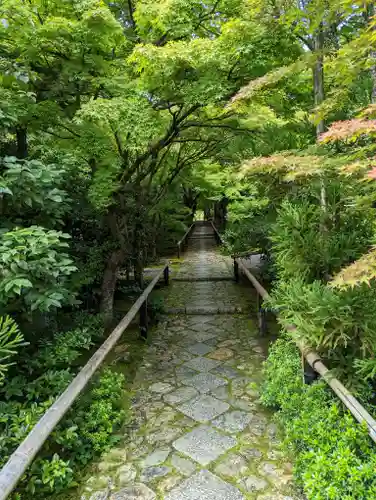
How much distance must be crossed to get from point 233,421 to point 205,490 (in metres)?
0.87

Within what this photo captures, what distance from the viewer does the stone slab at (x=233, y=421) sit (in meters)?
3.08

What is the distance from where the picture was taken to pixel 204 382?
3928mm

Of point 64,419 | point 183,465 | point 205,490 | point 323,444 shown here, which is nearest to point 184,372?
point 183,465

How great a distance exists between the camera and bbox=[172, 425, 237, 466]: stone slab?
8.89ft

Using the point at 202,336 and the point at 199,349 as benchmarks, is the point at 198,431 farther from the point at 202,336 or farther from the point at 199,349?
the point at 202,336

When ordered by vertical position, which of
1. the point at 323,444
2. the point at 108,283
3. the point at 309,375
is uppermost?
the point at 108,283

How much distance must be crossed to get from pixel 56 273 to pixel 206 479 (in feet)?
5.75

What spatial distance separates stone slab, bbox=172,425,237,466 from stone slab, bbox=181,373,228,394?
2.36 ft

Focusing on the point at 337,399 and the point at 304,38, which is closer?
the point at 337,399

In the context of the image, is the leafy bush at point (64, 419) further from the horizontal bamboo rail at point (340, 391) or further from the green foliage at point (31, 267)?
the horizontal bamboo rail at point (340, 391)

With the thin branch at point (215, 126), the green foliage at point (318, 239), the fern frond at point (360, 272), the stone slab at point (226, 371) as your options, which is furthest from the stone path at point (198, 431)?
the thin branch at point (215, 126)

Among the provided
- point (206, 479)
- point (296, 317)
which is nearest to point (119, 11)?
point (296, 317)

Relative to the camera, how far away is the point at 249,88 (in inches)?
115

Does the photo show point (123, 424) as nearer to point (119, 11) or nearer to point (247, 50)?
point (247, 50)
